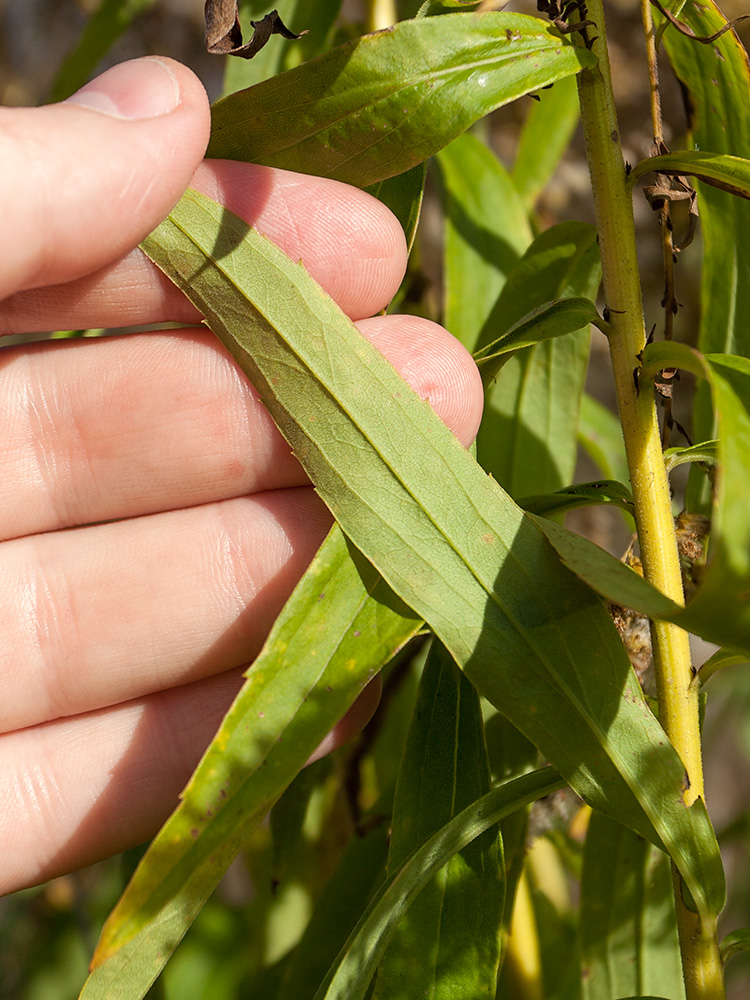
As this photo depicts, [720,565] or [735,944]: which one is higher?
[720,565]

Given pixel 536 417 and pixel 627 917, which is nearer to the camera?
pixel 627 917

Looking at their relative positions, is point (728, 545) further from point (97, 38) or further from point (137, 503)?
point (97, 38)

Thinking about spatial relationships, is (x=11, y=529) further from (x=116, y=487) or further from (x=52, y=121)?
(x=52, y=121)

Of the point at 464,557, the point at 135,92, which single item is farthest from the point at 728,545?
the point at 135,92

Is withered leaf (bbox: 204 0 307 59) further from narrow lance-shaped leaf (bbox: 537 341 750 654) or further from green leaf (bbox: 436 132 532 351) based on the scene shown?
green leaf (bbox: 436 132 532 351)

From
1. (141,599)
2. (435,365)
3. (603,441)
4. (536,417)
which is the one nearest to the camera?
(435,365)

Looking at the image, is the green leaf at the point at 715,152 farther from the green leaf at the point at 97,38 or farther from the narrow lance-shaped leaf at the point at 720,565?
the green leaf at the point at 97,38

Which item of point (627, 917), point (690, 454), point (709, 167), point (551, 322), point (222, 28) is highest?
point (222, 28)
